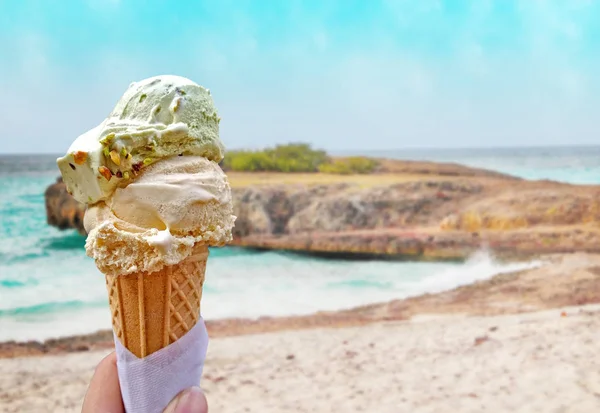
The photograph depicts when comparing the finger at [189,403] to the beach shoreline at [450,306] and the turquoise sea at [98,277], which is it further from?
the turquoise sea at [98,277]

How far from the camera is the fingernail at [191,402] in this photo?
4.70ft

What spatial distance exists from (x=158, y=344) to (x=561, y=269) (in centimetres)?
483

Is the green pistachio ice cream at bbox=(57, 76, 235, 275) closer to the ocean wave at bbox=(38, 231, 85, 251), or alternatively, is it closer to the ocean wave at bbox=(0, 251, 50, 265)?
the ocean wave at bbox=(0, 251, 50, 265)

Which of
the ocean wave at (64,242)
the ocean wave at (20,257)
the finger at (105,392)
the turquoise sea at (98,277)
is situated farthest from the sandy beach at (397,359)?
the finger at (105,392)

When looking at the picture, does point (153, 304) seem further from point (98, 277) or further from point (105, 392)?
point (98, 277)

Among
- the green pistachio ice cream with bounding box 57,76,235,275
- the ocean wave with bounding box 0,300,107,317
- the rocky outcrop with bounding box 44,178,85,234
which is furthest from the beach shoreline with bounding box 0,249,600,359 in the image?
the green pistachio ice cream with bounding box 57,76,235,275

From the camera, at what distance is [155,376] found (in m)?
1.48

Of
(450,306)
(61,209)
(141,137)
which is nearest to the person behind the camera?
(141,137)

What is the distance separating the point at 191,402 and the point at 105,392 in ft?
0.99

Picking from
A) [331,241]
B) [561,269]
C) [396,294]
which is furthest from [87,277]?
[561,269]

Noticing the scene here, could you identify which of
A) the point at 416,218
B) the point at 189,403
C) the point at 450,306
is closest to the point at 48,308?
the point at 450,306

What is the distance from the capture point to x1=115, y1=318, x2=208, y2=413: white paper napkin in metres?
1.48

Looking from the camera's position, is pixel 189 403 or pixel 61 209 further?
pixel 61 209

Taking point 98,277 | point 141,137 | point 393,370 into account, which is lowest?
point 393,370
